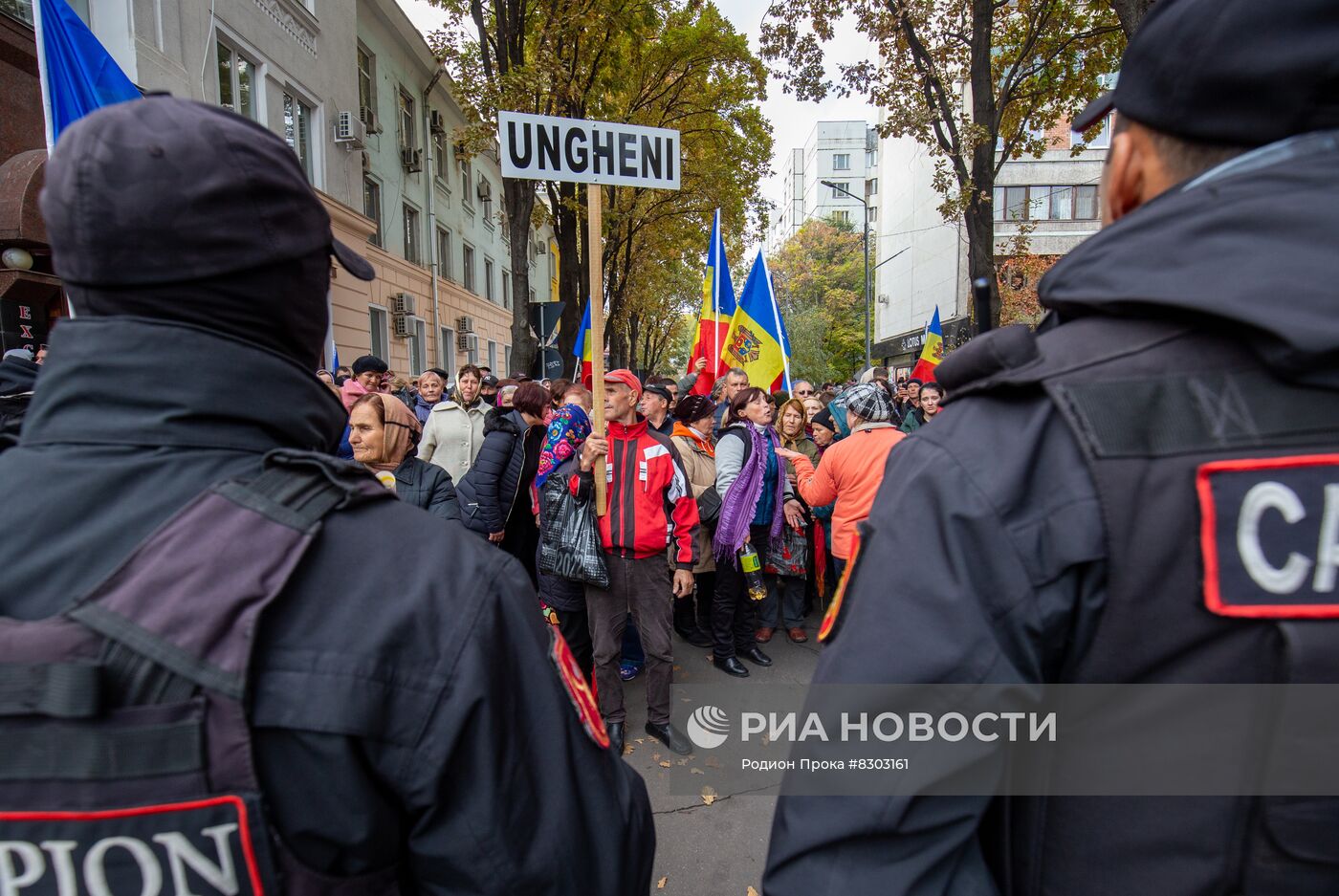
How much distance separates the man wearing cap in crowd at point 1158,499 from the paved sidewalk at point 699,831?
1.77 meters

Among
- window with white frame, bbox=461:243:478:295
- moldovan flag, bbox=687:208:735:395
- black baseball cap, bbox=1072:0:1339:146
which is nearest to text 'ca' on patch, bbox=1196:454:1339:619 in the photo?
black baseball cap, bbox=1072:0:1339:146

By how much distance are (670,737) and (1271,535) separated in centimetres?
382

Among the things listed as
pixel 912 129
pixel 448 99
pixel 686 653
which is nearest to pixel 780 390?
pixel 686 653

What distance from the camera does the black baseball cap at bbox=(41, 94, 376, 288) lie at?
884 millimetres

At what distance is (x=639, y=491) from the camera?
409 centimetres

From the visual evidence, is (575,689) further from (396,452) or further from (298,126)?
(298,126)

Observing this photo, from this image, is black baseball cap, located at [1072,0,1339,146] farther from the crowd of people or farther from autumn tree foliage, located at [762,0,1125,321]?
autumn tree foliage, located at [762,0,1125,321]

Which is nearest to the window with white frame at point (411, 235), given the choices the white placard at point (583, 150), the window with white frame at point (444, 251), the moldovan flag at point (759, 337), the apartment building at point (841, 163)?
the window with white frame at point (444, 251)

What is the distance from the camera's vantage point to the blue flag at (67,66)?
12.9 ft

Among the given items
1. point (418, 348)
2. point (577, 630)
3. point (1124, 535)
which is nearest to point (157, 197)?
point (1124, 535)

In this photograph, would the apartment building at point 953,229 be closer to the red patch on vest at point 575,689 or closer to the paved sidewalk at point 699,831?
the paved sidewalk at point 699,831

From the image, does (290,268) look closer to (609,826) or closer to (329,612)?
(329,612)

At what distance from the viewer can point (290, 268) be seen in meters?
1.02

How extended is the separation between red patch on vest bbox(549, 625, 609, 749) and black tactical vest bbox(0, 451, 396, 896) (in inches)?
16.1
